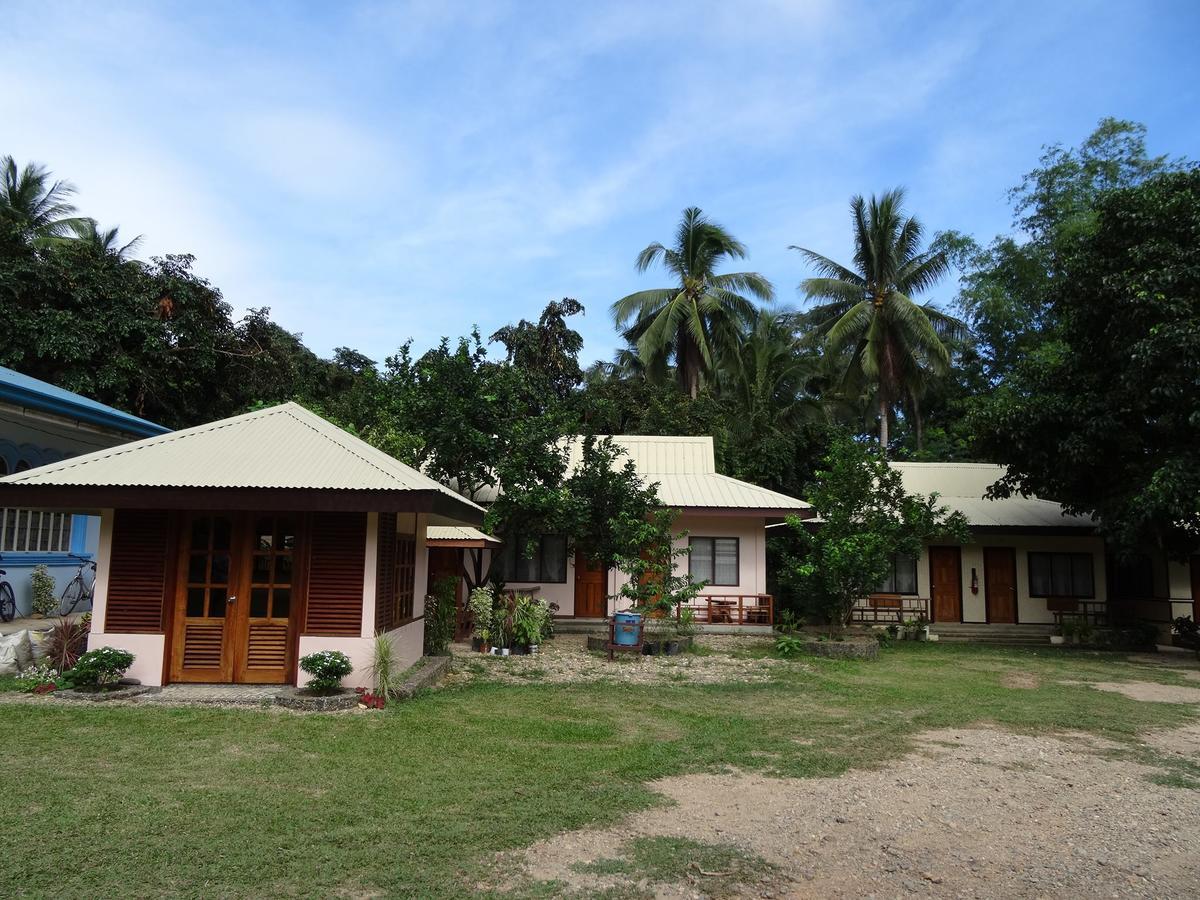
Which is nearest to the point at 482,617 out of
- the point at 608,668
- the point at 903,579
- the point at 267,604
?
the point at 608,668

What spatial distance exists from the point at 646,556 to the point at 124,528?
9762 millimetres

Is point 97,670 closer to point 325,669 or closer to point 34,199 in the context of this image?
point 325,669

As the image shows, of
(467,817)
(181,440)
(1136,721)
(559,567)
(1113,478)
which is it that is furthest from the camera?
(559,567)

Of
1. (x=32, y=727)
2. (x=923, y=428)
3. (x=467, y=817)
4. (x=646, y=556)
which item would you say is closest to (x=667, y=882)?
(x=467, y=817)

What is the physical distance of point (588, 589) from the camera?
→ 19.4m

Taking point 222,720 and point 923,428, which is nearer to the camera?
point 222,720

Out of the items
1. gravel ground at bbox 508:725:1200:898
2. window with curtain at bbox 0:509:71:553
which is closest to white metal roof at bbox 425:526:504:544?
window with curtain at bbox 0:509:71:553

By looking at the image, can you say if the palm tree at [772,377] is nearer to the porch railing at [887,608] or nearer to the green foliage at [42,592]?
the porch railing at [887,608]

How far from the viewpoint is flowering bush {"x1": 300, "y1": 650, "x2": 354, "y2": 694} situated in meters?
8.56

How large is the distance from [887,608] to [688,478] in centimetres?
574

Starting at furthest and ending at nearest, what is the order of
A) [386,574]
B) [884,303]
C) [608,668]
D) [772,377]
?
1. [772,377]
2. [884,303]
3. [608,668]
4. [386,574]

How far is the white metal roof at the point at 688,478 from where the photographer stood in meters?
18.1

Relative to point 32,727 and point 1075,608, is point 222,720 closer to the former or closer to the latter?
point 32,727

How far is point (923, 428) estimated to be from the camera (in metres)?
37.6
